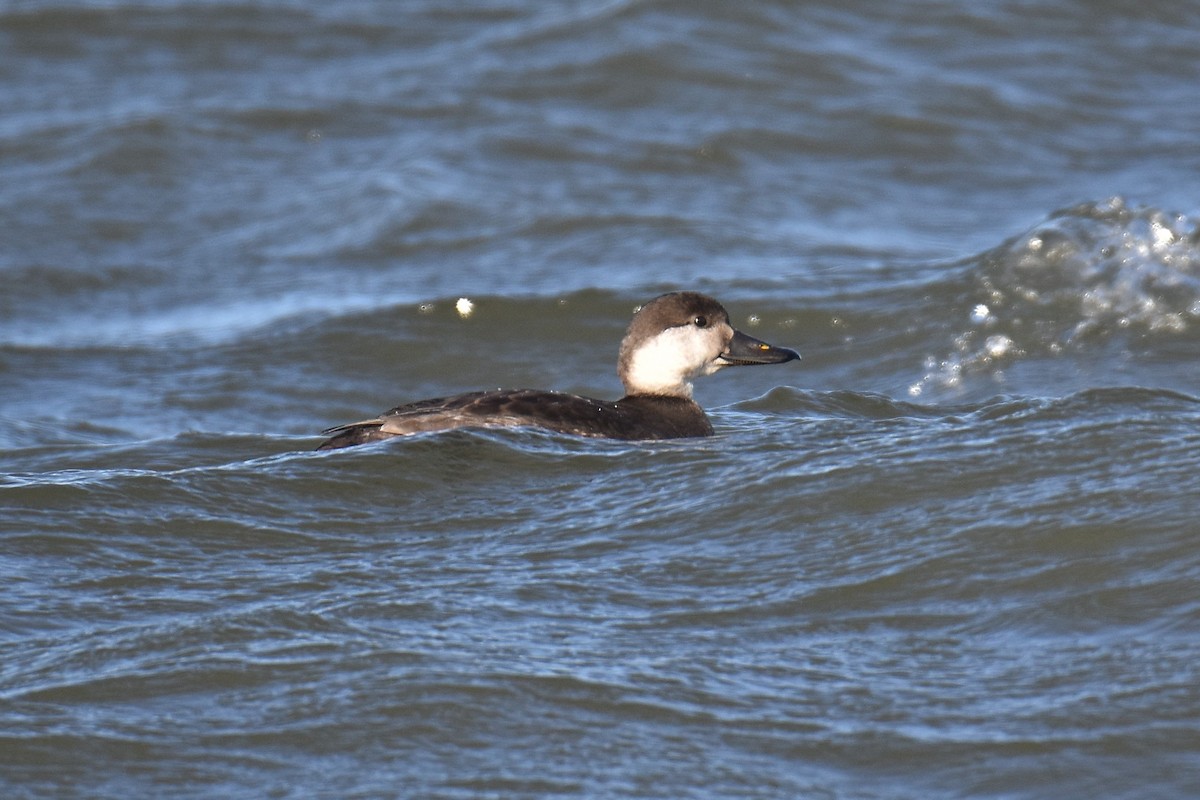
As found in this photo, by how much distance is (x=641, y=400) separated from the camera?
7789mm

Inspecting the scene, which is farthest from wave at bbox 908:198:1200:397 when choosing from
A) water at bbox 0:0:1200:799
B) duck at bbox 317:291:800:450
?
duck at bbox 317:291:800:450

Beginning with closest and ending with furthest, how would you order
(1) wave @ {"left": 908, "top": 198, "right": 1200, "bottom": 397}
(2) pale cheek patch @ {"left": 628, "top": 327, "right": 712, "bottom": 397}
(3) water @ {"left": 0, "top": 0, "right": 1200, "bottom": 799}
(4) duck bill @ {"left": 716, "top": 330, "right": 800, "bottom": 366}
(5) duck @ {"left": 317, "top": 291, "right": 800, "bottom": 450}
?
(3) water @ {"left": 0, "top": 0, "right": 1200, "bottom": 799}
(5) duck @ {"left": 317, "top": 291, "right": 800, "bottom": 450}
(2) pale cheek patch @ {"left": 628, "top": 327, "right": 712, "bottom": 397}
(4) duck bill @ {"left": 716, "top": 330, "right": 800, "bottom": 366}
(1) wave @ {"left": 908, "top": 198, "right": 1200, "bottom": 397}

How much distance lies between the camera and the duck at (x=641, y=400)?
6.79 meters

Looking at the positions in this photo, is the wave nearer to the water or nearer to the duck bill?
the water

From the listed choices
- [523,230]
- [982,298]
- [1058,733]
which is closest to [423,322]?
[523,230]

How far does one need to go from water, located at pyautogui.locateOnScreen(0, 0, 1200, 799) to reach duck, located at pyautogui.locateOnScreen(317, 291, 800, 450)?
0.49 feet

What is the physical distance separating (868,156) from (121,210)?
212 inches

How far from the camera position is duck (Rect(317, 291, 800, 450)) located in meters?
6.79

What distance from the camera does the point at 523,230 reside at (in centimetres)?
1194

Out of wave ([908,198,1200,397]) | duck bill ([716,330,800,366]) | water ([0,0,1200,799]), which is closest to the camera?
water ([0,0,1200,799])

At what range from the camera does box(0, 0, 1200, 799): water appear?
4.49 m

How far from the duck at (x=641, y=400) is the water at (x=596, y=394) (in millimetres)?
150

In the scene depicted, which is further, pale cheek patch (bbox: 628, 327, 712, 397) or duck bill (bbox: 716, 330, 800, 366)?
duck bill (bbox: 716, 330, 800, 366)

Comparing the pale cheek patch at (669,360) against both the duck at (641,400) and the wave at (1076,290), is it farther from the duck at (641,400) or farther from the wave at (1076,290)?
the wave at (1076,290)
